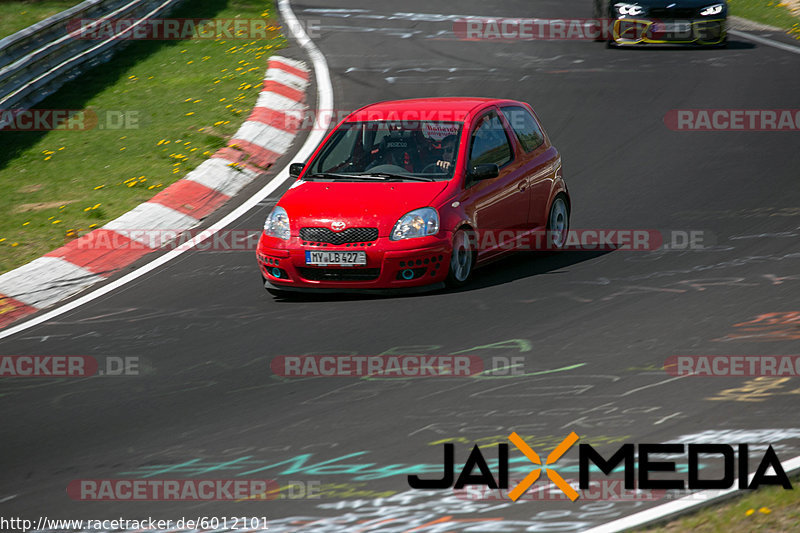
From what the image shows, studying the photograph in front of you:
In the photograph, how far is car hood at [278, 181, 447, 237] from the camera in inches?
355

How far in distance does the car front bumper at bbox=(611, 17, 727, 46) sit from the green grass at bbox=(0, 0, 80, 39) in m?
11.0

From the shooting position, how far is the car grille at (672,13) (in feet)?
62.7

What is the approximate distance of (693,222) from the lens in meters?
11.0

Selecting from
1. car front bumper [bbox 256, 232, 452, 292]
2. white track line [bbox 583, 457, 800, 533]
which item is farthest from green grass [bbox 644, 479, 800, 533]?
car front bumper [bbox 256, 232, 452, 292]

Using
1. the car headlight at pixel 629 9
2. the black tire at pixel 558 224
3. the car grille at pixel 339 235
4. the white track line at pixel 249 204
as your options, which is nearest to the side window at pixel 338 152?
the car grille at pixel 339 235

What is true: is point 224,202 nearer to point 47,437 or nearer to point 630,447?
point 47,437

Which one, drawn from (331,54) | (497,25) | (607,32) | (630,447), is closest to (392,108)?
(630,447)

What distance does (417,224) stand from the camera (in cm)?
903

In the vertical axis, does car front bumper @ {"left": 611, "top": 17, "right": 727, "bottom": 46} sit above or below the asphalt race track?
above

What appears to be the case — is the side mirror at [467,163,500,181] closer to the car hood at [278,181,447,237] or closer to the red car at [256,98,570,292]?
the red car at [256,98,570,292]

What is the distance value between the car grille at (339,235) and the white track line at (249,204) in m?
2.01

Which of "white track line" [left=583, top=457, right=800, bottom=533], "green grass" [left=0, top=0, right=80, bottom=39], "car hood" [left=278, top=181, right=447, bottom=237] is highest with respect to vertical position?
"green grass" [left=0, top=0, right=80, bottom=39]

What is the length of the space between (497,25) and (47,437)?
16.9m

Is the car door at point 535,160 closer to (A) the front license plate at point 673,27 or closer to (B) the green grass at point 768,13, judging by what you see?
(A) the front license plate at point 673,27
